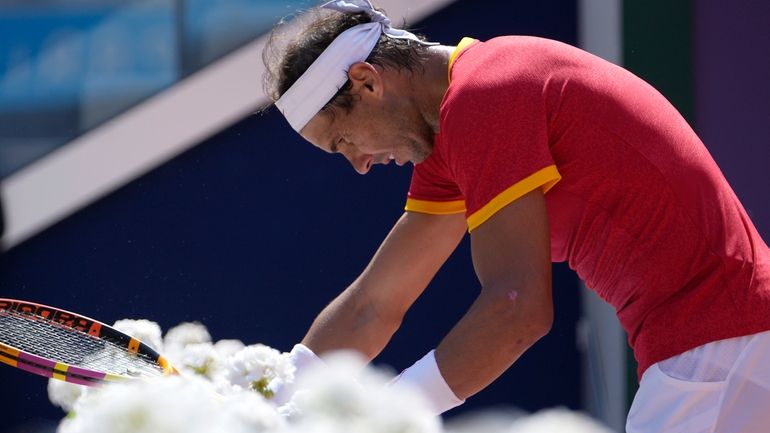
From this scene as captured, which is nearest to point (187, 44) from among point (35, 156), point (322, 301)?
point (35, 156)

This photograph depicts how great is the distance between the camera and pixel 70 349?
90.2 inches

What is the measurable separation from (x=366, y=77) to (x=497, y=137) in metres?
0.40

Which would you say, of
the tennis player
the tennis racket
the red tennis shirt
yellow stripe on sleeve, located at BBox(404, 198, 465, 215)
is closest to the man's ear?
the tennis player

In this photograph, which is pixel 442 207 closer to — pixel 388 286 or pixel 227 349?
pixel 388 286

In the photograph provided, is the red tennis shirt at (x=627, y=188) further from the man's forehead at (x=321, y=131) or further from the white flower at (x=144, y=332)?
the white flower at (x=144, y=332)

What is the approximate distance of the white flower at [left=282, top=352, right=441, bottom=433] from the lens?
37.6 inches

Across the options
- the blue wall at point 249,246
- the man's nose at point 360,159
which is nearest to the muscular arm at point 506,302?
the man's nose at point 360,159

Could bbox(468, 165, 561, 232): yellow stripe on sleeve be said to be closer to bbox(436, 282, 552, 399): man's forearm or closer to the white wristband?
bbox(436, 282, 552, 399): man's forearm

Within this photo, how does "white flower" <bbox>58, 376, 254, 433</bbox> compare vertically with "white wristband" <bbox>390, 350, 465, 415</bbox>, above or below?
above

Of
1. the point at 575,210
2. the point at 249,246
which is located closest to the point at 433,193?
the point at 575,210

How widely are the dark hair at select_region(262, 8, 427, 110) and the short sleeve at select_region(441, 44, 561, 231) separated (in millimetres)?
266

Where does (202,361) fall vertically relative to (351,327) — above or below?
above

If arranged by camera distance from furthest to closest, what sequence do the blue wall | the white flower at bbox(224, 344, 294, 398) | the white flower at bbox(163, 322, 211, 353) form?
the blue wall, the white flower at bbox(163, 322, 211, 353), the white flower at bbox(224, 344, 294, 398)

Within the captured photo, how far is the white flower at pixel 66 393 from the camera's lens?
167 cm
